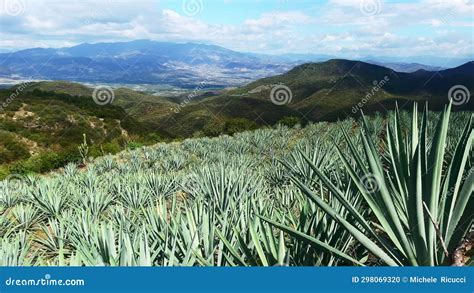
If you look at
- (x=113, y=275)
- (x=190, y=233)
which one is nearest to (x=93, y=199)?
(x=190, y=233)

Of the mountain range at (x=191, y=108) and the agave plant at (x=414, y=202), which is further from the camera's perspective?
the mountain range at (x=191, y=108)

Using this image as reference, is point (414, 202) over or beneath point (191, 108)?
over

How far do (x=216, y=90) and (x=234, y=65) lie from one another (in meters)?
55.4

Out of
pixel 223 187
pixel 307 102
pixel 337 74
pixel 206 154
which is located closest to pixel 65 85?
pixel 307 102

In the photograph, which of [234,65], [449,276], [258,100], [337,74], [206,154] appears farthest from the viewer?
[234,65]

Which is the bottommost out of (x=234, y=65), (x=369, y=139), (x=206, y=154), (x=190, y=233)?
(x=206, y=154)

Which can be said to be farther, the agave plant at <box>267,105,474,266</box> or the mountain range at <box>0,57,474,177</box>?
the mountain range at <box>0,57,474,177</box>

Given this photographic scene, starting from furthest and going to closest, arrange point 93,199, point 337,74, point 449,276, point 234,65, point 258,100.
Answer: point 234,65, point 337,74, point 258,100, point 93,199, point 449,276

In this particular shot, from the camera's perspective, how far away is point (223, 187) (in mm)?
4820

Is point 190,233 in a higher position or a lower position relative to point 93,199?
higher

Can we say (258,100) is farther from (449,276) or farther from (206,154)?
(449,276)

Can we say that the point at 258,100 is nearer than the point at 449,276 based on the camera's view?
No

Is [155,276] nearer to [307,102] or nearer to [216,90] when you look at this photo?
[307,102]

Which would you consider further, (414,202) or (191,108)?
(191,108)
